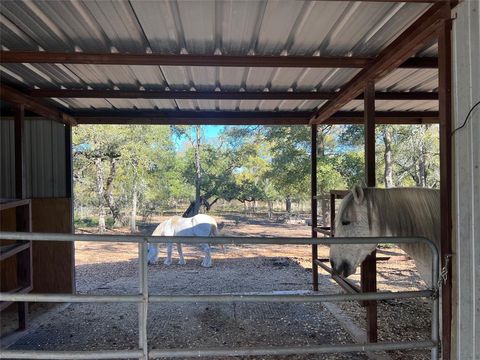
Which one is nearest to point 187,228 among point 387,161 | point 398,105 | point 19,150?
point 19,150

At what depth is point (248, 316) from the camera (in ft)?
13.4

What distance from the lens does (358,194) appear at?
2.80m

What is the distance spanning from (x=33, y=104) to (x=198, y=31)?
2.66 meters

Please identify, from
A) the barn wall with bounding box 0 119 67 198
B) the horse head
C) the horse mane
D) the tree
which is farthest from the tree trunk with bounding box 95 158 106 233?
the horse mane

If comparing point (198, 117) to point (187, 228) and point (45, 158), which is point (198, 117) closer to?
point (45, 158)

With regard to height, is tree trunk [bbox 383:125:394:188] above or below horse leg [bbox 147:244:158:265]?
above

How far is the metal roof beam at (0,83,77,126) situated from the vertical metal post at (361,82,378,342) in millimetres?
3662

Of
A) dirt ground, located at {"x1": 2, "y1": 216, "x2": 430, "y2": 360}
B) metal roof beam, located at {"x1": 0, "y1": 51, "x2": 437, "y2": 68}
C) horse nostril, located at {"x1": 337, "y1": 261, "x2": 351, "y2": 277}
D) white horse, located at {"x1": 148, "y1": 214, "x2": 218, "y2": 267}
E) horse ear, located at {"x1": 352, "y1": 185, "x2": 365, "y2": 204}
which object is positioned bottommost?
dirt ground, located at {"x1": 2, "y1": 216, "x2": 430, "y2": 360}

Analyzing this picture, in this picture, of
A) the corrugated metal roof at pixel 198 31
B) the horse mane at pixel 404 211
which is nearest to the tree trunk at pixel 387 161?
the corrugated metal roof at pixel 198 31

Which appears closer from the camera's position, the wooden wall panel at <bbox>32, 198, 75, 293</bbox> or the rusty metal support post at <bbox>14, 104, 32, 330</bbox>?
the rusty metal support post at <bbox>14, 104, 32, 330</bbox>

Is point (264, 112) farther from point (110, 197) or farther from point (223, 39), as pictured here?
point (110, 197)

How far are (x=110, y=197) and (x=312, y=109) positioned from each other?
1543cm

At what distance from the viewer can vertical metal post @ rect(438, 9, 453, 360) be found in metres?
1.83

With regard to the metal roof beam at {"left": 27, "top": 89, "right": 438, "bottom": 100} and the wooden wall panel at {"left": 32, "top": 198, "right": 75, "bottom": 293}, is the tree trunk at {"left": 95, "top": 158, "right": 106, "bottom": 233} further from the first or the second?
the metal roof beam at {"left": 27, "top": 89, "right": 438, "bottom": 100}
